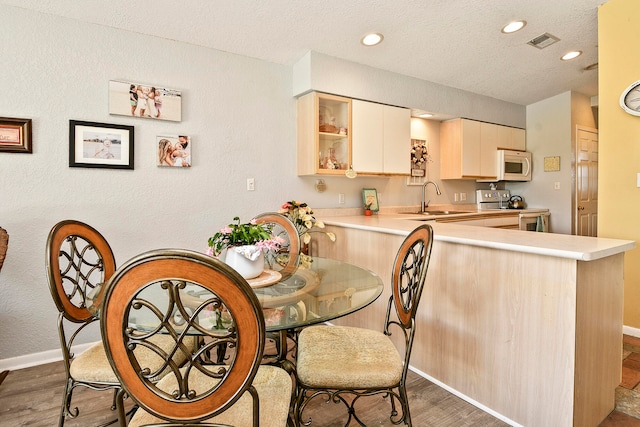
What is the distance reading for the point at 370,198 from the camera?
3633 millimetres

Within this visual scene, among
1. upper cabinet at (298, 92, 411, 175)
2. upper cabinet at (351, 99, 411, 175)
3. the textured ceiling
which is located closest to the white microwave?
the textured ceiling

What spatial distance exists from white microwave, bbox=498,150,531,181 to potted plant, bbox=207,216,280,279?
3.82 meters

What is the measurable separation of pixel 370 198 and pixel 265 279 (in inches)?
86.9

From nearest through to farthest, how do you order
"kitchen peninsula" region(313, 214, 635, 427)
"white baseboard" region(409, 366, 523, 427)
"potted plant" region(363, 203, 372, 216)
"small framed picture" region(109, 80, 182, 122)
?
"kitchen peninsula" region(313, 214, 635, 427) < "white baseboard" region(409, 366, 523, 427) < "small framed picture" region(109, 80, 182, 122) < "potted plant" region(363, 203, 372, 216)

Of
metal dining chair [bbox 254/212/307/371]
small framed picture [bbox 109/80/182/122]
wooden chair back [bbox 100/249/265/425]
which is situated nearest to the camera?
wooden chair back [bbox 100/249/265/425]

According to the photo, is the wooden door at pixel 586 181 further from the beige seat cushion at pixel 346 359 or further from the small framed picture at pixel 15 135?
the small framed picture at pixel 15 135

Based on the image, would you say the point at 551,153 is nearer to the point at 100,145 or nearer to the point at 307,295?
the point at 307,295

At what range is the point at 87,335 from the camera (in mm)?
2432

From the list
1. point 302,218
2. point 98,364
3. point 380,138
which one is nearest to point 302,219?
point 302,218

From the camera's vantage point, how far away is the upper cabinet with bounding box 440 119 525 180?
407 cm

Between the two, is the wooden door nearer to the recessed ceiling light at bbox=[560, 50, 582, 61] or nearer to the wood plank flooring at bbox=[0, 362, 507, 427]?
the recessed ceiling light at bbox=[560, 50, 582, 61]

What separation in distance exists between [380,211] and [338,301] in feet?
8.15

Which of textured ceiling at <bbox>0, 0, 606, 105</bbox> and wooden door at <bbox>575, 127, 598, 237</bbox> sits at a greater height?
textured ceiling at <bbox>0, 0, 606, 105</bbox>

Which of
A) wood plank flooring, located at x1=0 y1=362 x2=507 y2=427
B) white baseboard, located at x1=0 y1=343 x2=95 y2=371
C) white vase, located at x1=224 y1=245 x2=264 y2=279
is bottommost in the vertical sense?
wood plank flooring, located at x1=0 y1=362 x2=507 y2=427
